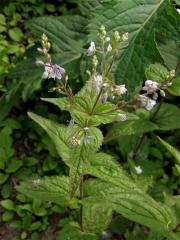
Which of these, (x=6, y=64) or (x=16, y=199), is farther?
(x=6, y=64)

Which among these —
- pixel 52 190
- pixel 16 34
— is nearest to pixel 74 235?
pixel 52 190

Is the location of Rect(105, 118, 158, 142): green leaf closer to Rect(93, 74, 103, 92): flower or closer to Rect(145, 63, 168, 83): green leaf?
Rect(145, 63, 168, 83): green leaf

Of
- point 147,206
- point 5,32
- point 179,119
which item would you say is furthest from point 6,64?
point 147,206

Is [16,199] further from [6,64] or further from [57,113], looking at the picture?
[6,64]

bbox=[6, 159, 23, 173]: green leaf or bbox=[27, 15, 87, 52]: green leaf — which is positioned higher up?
bbox=[27, 15, 87, 52]: green leaf

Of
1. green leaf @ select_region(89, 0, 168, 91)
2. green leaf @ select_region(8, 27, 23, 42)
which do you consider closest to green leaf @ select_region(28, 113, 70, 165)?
green leaf @ select_region(89, 0, 168, 91)

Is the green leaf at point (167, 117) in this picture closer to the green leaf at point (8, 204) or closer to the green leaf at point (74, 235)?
the green leaf at point (74, 235)
